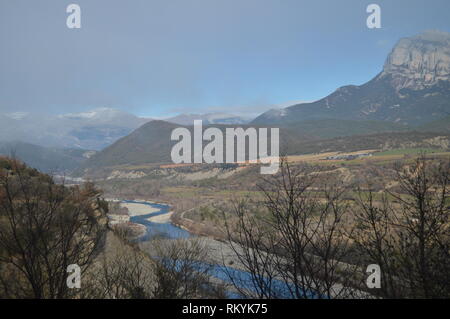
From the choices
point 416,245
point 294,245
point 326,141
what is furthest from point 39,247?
point 326,141

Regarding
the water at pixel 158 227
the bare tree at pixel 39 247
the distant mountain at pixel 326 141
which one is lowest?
the water at pixel 158 227

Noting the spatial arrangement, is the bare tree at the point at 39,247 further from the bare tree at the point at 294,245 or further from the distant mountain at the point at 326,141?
the distant mountain at the point at 326,141

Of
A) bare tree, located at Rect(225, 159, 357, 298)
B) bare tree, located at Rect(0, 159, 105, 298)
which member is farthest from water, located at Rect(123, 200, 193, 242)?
bare tree, located at Rect(225, 159, 357, 298)

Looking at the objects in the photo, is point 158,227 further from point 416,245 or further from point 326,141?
point 326,141

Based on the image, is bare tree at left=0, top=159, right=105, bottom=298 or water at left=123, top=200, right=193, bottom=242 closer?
bare tree at left=0, top=159, right=105, bottom=298

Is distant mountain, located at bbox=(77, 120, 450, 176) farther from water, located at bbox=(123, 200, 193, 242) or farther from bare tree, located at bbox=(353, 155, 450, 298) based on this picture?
bare tree, located at bbox=(353, 155, 450, 298)

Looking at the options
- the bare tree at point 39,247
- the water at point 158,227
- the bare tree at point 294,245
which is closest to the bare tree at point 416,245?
the bare tree at point 294,245

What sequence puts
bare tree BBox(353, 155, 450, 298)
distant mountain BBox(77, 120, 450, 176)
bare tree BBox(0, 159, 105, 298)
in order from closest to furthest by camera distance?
bare tree BBox(353, 155, 450, 298), bare tree BBox(0, 159, 105, 298), distant mountain BBox(77, 120, 450, 176)
